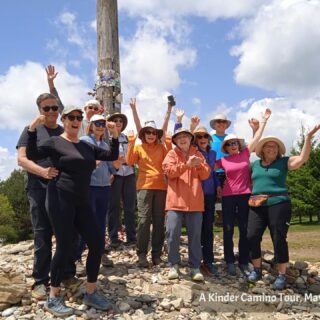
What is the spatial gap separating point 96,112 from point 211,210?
2.61m

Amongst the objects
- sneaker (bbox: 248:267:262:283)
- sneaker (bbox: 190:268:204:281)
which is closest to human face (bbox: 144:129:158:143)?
sneaker (bbox: 190:268:204:281)

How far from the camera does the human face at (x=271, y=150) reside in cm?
659

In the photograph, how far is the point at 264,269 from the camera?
296 inches

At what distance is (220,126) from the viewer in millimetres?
7367

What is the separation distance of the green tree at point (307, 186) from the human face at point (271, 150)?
94.7 ft

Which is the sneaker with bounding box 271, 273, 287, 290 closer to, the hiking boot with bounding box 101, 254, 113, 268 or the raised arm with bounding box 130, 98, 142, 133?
the hiking boot with bounding box 101, 254, 113, 268

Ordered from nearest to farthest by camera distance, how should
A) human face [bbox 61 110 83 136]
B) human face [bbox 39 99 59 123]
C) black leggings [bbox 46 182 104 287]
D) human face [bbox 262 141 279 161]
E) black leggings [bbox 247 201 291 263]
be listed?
black leggings [bbox 46 182 104 287], human face [bbox 61 110 83 136], human face [bbox 39 99 59 123], black leggings [bbox 247 201 291 263], human face [bbox 262 141 279 161]

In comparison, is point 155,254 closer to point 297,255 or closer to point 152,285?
point 152,285

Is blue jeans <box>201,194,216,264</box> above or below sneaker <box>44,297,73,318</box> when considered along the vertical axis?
above

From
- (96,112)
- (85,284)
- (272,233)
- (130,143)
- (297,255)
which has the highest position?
(96,112)

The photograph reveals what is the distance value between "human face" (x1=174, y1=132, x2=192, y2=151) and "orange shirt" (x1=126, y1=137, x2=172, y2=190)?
0.46 metres

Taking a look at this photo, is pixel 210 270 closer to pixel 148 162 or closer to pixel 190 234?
pixel 190 234

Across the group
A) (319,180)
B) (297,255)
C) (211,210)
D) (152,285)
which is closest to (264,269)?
(211,210)

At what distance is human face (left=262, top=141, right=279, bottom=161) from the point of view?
21.6 ft
